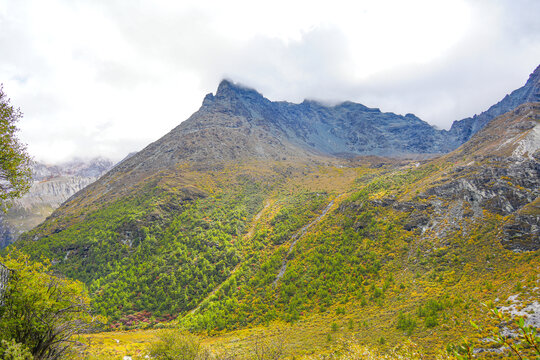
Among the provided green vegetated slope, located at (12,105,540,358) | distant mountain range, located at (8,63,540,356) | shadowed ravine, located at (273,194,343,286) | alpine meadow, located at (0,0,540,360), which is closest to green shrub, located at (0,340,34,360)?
alpine meadow, located at (0,0,540,360)

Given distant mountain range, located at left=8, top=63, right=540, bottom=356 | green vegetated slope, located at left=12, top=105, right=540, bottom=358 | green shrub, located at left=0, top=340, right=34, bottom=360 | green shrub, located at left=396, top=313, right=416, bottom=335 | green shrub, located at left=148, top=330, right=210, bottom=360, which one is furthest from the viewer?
green vegetated slope, located at left=12, top=105, right=540, bottom=358

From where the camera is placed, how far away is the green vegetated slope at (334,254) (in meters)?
38.3

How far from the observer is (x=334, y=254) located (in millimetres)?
62750

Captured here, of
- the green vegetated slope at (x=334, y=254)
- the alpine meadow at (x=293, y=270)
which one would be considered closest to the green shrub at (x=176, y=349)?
the alpine meadow at (x=293, y=270)

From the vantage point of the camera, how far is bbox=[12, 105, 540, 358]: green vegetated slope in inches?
1507

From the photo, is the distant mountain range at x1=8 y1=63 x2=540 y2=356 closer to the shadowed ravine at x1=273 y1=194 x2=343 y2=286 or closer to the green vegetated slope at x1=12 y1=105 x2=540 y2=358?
the green vegetated slope at x1=12 y1=105 x2=540 y2=358

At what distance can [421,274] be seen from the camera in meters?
45.7

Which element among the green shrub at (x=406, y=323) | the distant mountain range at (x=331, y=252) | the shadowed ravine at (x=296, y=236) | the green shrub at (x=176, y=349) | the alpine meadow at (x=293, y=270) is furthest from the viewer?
the shadowed ravine at (x=296, y=236)

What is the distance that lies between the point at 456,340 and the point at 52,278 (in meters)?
40.6

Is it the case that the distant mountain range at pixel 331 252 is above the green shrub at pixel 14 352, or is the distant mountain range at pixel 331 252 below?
below

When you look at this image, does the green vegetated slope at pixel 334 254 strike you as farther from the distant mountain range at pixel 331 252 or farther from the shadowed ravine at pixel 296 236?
the shadowed ravine at pixel 296 236

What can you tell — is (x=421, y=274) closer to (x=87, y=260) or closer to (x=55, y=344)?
(x=55, y=344)

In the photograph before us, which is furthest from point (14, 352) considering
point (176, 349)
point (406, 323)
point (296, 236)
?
point (296, 236)

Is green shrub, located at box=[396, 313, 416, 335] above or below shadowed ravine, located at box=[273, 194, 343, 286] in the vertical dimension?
below
